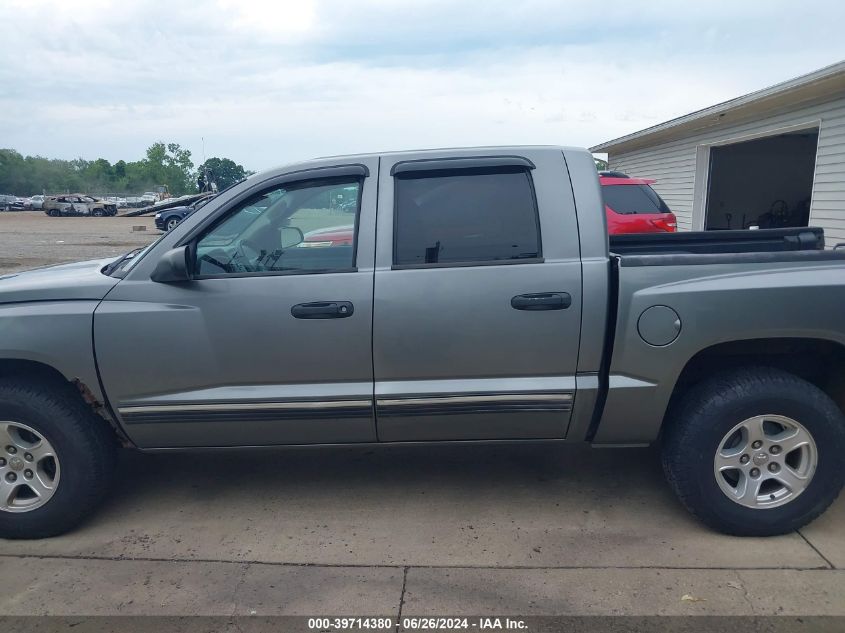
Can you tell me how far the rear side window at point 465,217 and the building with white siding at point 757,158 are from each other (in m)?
6.68

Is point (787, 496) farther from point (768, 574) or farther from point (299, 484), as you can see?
point (299, 484)

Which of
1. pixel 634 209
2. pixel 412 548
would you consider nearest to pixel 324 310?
pixel 412 548

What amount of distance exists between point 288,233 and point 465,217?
907mm

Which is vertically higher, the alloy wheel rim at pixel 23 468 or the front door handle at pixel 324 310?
the front door handle at pixel 324 310

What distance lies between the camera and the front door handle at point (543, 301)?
10.1ft

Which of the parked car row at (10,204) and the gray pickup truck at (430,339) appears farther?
the parked car row at (10,204)

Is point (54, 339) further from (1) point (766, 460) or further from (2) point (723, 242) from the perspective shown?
(2) point (723, 242)

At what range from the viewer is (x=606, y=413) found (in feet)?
10.5

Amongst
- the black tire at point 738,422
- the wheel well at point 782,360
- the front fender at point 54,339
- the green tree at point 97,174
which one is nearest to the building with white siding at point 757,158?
the wheel well at point 782,360

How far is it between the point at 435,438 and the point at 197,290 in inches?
54.1

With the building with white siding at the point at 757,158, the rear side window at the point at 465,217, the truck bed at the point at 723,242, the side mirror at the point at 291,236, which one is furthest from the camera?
the building with white siding at the point at 757,158

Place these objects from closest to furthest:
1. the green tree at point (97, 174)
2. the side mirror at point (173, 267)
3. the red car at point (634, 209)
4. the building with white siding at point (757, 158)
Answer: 1. the side mirror at point (173, 267)
2. the building with white siding at point (757, 158)
3. the red car at point (634, 209)
4. the green tree at point (97, 174)

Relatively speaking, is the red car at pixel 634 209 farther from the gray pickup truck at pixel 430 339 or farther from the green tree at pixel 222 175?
the gray pickup truck at pixel 430 339

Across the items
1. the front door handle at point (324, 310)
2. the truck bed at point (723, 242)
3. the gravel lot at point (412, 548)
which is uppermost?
the truck bed at point (723, 242)
